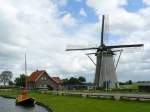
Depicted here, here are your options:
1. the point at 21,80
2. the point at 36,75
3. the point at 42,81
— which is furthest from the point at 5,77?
the point at 42,81

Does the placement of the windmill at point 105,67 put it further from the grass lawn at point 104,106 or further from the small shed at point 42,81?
the small shed at point 42,81

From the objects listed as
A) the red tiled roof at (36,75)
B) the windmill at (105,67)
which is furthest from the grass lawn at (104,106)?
the red tiled roof at (36,75)

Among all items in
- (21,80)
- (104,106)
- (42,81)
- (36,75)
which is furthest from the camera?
(21,80)

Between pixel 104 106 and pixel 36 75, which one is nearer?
pixel 104 106

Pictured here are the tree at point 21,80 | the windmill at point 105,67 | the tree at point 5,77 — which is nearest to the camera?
the windmill at point 105,67

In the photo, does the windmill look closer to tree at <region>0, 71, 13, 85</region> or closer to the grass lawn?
the grass lawn

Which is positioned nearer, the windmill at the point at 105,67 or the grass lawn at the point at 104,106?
the grass lawn at the point at 104,106

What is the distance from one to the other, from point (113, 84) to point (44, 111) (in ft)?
128

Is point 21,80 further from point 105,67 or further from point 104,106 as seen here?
point 104,106

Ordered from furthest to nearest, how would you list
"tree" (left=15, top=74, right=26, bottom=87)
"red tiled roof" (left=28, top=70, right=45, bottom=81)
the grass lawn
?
"tree" (left=15, top=74, right=26, bottom=87) < "red tiled roof" (left=28, top=70, right=45, bottom=81) < the grass lawn

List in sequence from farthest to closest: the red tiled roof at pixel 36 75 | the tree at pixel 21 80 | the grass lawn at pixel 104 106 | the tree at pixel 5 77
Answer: the tree at pixel 5 77 < the tree at pixel 21 80 < the red tiled roof at pixel 36 75 < the grass lawn at pixel 104 106

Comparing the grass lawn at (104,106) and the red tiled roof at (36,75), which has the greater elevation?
the red tiled roof at (36,75)

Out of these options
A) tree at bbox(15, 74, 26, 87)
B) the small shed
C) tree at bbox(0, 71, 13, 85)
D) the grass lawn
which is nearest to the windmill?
the grass lawn

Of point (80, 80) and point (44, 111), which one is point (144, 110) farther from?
point (80, 80)
